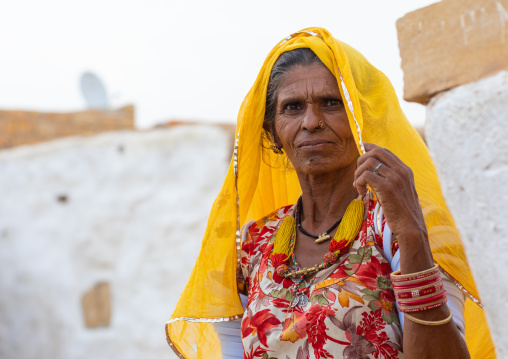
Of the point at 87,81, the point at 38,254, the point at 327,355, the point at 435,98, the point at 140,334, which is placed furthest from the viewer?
the point at 87,81

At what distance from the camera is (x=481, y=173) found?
111 centimetres

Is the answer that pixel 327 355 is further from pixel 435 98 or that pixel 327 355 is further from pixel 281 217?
pixel 435 98

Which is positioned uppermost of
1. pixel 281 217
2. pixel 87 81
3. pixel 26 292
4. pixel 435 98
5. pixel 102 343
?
pixel 87 81

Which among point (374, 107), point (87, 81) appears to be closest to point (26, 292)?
point (87, 81)

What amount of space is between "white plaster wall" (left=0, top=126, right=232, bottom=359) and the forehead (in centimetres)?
594

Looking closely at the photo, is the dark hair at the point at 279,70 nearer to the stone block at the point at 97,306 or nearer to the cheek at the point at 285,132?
the cheek at the point at 285,132

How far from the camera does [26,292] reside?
28.2ft

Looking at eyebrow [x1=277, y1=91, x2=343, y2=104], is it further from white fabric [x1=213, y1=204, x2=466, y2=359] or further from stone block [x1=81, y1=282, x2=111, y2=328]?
stone block [x1=81, y1=282, x2=111, y2=328]

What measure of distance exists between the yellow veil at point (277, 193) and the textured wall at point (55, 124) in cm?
667

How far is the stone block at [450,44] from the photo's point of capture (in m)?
1.11

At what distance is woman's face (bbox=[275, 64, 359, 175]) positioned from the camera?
2168 mm

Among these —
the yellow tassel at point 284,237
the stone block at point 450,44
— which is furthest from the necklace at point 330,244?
the stone block at point 450,44

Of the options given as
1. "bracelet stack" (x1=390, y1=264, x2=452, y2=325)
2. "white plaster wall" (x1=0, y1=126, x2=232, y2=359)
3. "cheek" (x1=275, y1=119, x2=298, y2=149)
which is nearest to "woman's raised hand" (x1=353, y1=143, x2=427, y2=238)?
"bracelet stack" (x1=390, y1=264, x2=452, y2=325)

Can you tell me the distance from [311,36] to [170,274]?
6.13m
